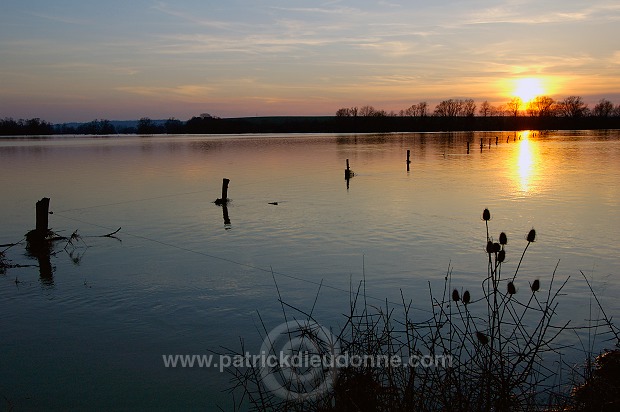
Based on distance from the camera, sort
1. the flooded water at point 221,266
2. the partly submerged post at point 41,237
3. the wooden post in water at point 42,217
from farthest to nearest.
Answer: the wooden post in water at point 42,217 → the partly submerged post at point 41,237 → the flooded water at point 221,266

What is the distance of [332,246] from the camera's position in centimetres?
1719

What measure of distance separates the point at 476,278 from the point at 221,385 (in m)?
7.48

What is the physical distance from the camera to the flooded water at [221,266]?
28.2 feet

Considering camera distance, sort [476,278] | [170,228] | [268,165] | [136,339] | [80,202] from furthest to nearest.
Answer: [268,165] < [80,202] < [170,228] < [476,278] < [136,339]

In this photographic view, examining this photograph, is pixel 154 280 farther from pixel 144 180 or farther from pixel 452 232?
pixel 144 180

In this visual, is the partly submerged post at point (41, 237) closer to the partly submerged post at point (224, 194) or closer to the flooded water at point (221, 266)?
the flooded water at point (221, 266)

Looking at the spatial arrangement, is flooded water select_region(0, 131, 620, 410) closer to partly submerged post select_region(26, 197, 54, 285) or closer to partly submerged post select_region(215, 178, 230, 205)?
partly submerged post select_region(26, 197, 54, 285)

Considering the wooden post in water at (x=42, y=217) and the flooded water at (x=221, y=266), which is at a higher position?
the wooden post in water at (x=42, y=217)

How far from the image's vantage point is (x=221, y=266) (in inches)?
589

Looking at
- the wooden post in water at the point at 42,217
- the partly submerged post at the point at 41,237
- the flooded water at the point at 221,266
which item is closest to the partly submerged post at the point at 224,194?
the flooded water at the point at 221,266

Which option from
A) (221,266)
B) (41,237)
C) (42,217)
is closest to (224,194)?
(42,217)

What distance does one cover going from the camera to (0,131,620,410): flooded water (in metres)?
8.61

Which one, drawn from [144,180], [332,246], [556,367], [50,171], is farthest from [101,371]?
[50,171]

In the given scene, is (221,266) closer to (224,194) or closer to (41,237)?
(41,237)
